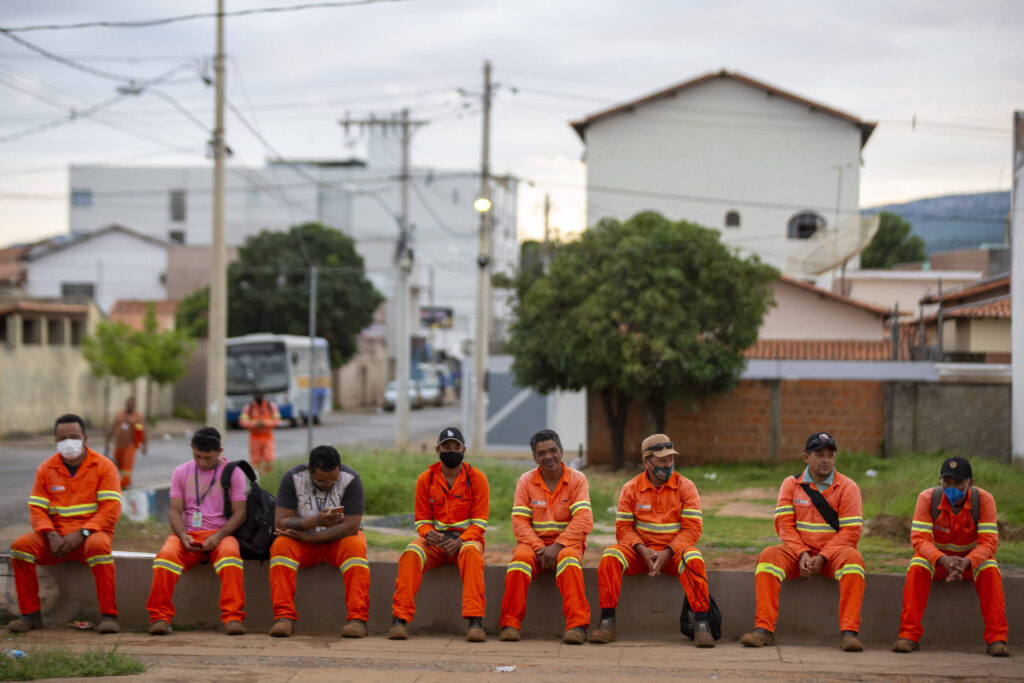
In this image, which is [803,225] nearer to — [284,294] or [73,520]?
[284,294]

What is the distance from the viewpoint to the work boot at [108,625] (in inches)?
326

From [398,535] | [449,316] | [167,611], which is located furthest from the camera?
[449,316]

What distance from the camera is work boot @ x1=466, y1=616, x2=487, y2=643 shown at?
314 inches

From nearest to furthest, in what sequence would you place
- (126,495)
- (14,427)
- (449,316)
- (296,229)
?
(126,495)
(14,427)
(296,229)
(449,316)

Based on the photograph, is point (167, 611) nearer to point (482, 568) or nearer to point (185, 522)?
point (185, 522)

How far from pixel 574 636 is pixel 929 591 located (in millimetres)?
2663

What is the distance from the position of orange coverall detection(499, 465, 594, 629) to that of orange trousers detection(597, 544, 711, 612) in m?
0.18

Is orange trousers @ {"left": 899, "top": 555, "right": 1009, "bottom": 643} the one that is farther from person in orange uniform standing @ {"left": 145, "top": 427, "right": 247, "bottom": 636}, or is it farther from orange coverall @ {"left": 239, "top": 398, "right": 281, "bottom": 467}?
orange coverall @ {"left": 239, "top": 398, "right": 281, "bottom": 467}

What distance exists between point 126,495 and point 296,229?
3920cm

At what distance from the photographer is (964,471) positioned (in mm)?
7801

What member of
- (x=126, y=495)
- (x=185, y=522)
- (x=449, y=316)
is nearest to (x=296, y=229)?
(x=449, y=316)

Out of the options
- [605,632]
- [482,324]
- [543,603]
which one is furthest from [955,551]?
[482,324]

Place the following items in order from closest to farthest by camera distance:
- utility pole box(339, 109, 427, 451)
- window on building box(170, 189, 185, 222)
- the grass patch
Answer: the grass patch < utility pole box(339, 109, 427, 451) < window on building box(170, 189, 185, 222)

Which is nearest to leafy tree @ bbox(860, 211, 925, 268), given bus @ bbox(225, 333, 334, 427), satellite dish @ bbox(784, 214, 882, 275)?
satellite dish @ bbox(784, 214, 882, 275)
